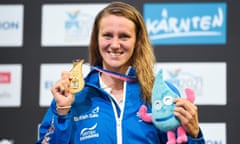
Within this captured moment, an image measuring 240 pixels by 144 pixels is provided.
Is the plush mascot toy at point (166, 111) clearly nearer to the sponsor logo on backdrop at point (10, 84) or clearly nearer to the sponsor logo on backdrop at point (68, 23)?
the sponsor logo on backdrop at point (68, 23)

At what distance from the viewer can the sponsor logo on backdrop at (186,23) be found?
8.13 feet

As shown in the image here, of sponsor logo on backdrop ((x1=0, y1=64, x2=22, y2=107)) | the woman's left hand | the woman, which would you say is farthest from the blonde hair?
sponsor logo on backdrop ((x1=0, y1=64, x2=22, y2=107))

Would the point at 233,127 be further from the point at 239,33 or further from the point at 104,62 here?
the point at 104,62

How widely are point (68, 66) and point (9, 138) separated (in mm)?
557

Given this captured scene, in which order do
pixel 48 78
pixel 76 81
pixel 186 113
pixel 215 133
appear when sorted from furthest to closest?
1. pixel 48 78
2. pixel 215 133
3. pixel 76 81
4. pixel 186 113

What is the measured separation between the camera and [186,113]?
3.56 feet

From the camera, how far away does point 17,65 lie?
8.48 feet

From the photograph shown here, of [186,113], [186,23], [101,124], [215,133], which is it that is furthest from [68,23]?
[186,113]

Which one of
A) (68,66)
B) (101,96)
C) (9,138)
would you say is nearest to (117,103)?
(101,96)

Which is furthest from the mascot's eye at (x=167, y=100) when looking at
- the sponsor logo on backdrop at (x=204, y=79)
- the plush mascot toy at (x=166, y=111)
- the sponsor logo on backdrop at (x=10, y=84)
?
the sponsor logo on backdrop at (x=10, y=84)

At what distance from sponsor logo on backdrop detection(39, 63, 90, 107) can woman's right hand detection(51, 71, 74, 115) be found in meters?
1.35

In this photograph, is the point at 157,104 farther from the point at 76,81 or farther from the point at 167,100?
the point at 76,81

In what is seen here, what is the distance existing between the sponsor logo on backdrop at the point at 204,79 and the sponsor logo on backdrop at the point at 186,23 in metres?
0.15

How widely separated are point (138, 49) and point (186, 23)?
130 cm
